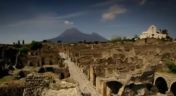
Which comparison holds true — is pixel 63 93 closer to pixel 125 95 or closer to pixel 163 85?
pixel 125 95

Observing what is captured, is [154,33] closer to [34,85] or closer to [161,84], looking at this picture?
[161,84]

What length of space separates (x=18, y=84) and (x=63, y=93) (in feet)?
29.6

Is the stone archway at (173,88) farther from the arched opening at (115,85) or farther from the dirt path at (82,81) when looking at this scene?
the dirt path at (82,81)

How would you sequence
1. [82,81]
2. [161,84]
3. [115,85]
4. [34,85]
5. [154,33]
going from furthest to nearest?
[154,33] → [161,84] → [82,81] → [115,85] → [34,85]

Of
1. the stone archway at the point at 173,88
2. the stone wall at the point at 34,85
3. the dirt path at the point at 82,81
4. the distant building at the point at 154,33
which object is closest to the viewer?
the stone wall at the point at 34,85

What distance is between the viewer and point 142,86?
85.4 feet

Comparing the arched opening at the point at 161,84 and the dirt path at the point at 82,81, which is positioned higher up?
the dirt path at the point at 82,81

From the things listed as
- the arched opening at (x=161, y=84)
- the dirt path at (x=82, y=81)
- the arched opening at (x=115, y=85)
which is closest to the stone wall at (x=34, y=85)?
the dirt path at (x=82, y=81)

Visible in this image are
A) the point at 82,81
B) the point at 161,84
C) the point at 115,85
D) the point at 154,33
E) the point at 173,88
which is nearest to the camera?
the point at 115,85

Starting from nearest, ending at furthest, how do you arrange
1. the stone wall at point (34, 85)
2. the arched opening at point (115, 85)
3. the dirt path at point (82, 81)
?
the stone wall at point (34, 85) < the dirt path at point (82, 81) < the arched opening at point (115, 85)

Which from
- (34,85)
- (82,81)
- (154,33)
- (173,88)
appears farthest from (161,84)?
(154,33)

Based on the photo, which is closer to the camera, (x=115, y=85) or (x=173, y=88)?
(x=115, y=85)

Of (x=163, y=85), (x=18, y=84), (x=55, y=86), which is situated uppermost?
(x=55, y=86)

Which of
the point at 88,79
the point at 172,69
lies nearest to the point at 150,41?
the point at 172,69
